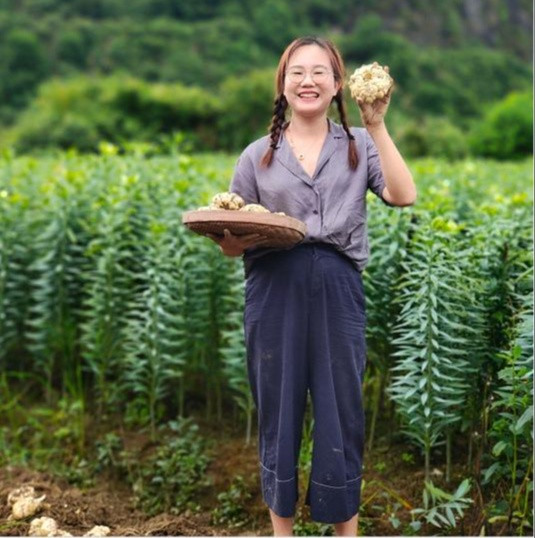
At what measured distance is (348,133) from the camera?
3.03 meters

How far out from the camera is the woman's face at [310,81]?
9.58 ft

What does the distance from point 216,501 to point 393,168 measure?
2059 millimetres

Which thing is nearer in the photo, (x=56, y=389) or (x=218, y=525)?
(x=218, y=525)

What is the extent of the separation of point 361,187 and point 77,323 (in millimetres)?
2913

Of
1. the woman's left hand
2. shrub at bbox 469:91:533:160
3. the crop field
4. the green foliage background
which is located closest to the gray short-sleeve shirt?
the woman's left hand

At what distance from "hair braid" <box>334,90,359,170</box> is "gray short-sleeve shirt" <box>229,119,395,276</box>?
0.02 meters

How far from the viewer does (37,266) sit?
511 centimetres

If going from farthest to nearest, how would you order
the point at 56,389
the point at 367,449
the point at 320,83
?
the point at 56,389
the point at 367,449
the point at 320,83

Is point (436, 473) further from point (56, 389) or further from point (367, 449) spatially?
point (56, 389)

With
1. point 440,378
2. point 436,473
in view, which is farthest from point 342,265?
point 436,473

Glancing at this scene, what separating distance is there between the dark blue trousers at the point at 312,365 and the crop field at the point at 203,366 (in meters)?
0.60

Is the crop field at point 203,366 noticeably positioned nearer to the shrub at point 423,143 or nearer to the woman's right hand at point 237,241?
the woman's right hand at point 237,241

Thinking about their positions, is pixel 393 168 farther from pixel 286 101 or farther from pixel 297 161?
pixel 286 101

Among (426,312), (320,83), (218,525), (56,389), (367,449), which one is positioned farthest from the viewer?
(56,389)
